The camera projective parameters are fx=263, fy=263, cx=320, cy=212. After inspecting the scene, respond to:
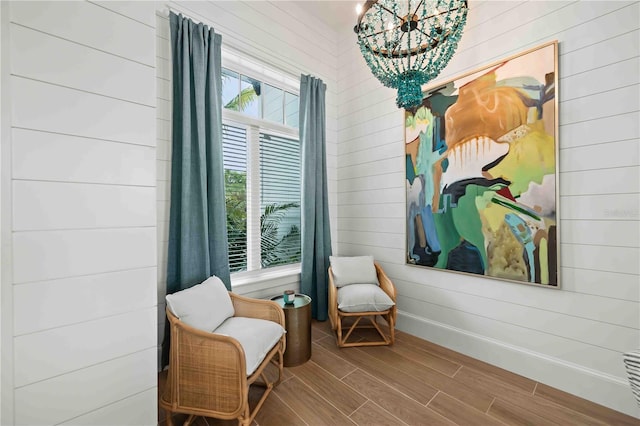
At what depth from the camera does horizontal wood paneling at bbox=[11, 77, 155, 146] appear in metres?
1.03

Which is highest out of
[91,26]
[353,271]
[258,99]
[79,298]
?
[258,99]

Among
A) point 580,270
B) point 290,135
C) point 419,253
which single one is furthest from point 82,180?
point 580,270

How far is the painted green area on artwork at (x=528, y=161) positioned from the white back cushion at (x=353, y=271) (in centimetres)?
140

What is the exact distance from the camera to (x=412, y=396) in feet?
5.78

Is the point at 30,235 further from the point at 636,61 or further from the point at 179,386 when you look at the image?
the point at 636,61

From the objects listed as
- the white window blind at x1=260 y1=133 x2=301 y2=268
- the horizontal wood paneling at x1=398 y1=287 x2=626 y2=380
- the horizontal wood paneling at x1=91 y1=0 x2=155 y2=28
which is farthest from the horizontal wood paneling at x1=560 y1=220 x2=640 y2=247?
the horizontal wood paneling at x1=91 y1=0 x2=155 y2=28

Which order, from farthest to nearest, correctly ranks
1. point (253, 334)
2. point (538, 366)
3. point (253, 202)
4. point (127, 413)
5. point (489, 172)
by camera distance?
point (253, 202), point (489, 172), point (538, 366), point (253, 334), point (127, 413)

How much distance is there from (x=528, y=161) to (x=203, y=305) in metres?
2.49

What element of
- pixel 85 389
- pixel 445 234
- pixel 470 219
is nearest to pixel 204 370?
pixel 85 389

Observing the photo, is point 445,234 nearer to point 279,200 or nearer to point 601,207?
point 601,207

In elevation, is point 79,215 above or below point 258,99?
below

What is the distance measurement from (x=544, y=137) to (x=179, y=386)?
283 cm

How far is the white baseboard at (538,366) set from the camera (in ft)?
5.31

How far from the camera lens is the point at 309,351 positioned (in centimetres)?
221
